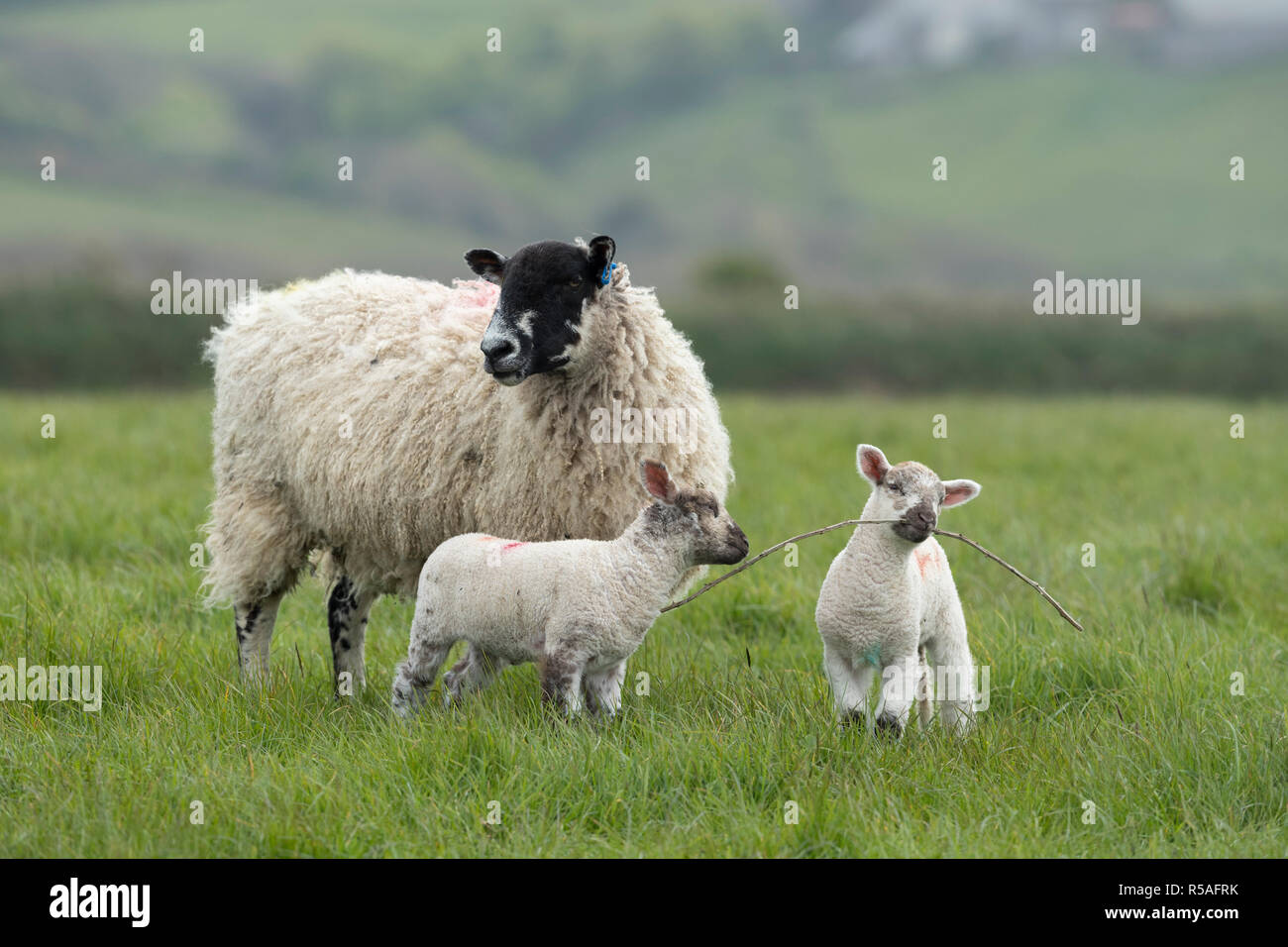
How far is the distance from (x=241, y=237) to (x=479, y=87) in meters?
41.0

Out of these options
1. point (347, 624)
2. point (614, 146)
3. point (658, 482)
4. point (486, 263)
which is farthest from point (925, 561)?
point (614, 146)

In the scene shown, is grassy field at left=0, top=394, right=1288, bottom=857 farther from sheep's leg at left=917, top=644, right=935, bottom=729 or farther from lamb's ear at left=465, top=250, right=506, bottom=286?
lamb's ear at left=465, top=250, right=506, bottom=286

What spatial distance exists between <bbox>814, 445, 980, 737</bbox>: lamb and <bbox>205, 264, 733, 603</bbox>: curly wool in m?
1.06

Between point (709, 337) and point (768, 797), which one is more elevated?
point (709, 337)

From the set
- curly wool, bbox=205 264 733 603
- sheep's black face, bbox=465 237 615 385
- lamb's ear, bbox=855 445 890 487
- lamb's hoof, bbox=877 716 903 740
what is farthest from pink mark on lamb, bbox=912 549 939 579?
sheep's black face, bbox=465 237 615 385

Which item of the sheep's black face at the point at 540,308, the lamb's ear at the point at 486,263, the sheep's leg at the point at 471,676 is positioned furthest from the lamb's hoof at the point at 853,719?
the lamb's ear at the point at 486,263

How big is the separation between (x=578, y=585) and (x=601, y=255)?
1.43m

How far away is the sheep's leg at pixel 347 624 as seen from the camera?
5968mm

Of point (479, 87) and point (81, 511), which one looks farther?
point (479, 87)

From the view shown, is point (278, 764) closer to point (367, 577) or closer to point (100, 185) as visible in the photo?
point (367, 577)

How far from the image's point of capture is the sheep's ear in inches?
171

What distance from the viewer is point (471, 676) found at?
4.94m
